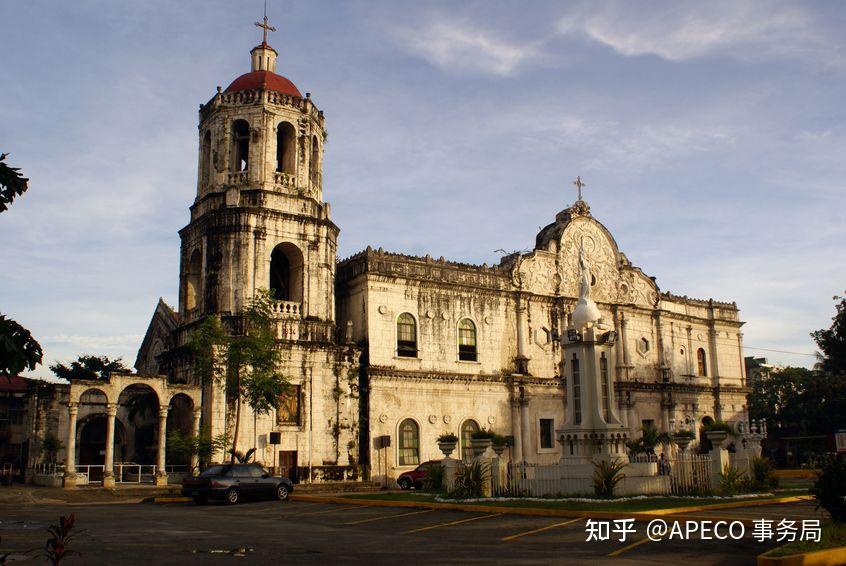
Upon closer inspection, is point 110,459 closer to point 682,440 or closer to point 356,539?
point 356,539

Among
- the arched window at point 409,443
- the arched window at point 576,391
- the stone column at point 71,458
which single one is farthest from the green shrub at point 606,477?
the stone column at point 71,458

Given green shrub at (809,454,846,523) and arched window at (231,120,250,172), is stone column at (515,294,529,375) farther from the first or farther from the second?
green shrub at (809,454,846,523)

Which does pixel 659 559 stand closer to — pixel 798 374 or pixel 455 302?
pixel 455 302

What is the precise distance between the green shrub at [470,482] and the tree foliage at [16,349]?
15.3m

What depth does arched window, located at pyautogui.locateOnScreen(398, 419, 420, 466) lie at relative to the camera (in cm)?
3338

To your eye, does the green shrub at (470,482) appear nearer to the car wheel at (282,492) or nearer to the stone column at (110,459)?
the car wheel at (282,492)

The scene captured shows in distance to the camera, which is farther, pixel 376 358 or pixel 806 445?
pixel 806 445

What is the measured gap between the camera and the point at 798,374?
59.5 m

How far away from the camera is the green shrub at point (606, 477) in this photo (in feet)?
66.9

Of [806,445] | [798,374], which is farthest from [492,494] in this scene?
[798,374]

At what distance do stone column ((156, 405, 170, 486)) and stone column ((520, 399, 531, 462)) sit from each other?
53.6 ft

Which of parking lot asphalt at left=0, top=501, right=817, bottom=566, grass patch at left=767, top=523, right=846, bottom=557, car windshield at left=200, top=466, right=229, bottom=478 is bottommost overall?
parking lot asphalt at left=0, top=501, right=817, bottom=566

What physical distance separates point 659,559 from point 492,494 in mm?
10612

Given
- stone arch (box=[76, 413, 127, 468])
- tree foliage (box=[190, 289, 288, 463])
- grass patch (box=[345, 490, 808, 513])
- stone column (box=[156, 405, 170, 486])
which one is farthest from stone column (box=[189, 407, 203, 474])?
grass patch (box=[345, 490, 808, 513])
